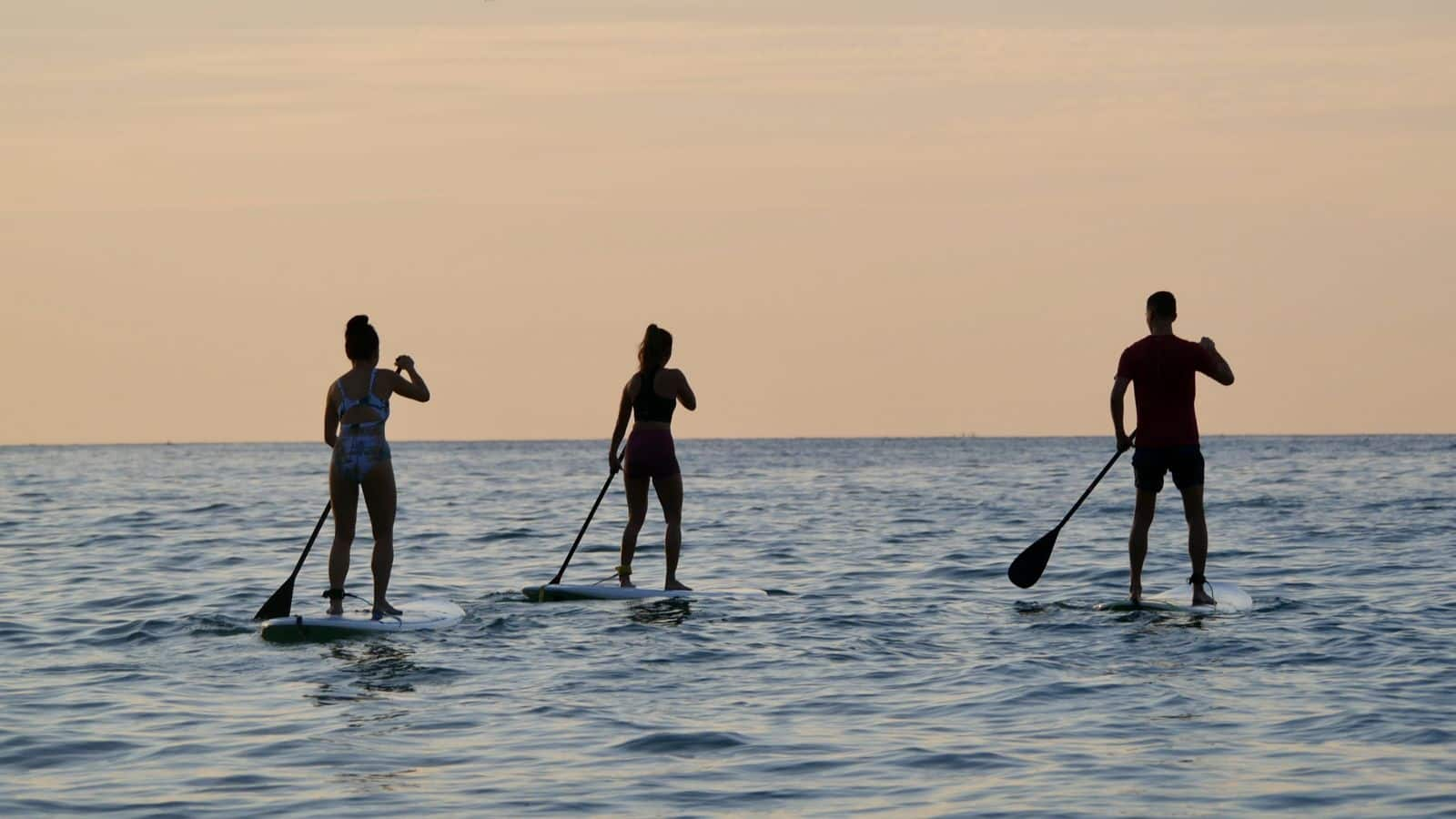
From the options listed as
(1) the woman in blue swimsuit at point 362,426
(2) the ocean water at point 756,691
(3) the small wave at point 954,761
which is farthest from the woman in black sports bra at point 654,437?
(3) the small wave at point 954,761

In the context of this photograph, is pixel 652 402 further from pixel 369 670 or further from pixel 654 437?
pixel 369 670

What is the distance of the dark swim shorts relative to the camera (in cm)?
1300

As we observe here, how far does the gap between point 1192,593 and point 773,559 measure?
6323 mm

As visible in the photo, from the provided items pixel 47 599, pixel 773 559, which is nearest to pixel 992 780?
pixel 47 599

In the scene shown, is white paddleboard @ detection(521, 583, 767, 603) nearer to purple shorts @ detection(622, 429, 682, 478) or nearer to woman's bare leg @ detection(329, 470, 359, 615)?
purple shorts @ detection(622, 429, 682, 478)

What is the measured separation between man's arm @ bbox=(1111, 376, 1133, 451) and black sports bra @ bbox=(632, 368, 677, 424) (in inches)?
133

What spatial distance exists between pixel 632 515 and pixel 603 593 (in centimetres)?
65

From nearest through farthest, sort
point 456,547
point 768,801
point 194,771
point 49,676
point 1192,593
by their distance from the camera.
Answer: point 768,801
point 194,771
point 49,676
point 1192,593
point 456,547

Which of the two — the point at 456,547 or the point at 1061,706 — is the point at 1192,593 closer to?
the point at 1061,706

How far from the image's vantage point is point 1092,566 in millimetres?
17625

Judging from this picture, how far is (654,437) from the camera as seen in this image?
14586 mm

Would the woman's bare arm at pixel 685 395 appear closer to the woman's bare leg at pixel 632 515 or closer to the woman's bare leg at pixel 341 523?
the woman's bare leg at pixel 632 515

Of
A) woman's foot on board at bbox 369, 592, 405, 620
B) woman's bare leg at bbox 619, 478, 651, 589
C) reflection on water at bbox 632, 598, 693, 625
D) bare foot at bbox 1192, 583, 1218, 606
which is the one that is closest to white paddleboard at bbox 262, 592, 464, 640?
woman's foot on board at bbox 369, 592, 405, 620

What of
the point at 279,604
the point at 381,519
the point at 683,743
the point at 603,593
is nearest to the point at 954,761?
the point at 683,743
